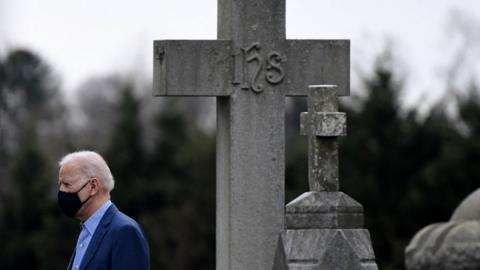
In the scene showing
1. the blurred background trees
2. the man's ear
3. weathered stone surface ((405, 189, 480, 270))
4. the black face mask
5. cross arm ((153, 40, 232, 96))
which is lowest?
the blurred background trees

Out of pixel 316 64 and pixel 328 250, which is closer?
pixel 328 250

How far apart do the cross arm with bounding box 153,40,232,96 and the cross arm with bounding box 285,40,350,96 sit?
18.5 inches

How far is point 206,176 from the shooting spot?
37.9m

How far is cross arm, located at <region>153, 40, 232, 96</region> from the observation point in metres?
13.7

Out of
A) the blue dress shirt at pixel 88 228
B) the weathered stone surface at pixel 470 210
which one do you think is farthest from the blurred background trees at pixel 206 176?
the blue dress shirt at pixel 88 228

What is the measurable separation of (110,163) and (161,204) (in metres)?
1.47

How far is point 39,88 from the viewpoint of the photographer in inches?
2847

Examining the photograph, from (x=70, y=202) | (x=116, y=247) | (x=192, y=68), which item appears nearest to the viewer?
(x=116, y=247)

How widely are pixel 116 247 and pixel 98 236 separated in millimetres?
151

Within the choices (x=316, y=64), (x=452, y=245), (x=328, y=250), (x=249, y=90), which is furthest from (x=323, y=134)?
(x=452, y=245)

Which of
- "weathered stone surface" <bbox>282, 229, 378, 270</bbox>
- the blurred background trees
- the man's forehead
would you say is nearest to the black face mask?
the man's forehead

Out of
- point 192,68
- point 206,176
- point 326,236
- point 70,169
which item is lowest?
point 206,176

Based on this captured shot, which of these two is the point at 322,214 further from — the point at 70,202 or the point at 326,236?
the point at 70,202

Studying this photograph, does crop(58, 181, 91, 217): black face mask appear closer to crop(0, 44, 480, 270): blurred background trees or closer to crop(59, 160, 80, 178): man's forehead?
crop(59, 160, 80, 178): man's forehead
